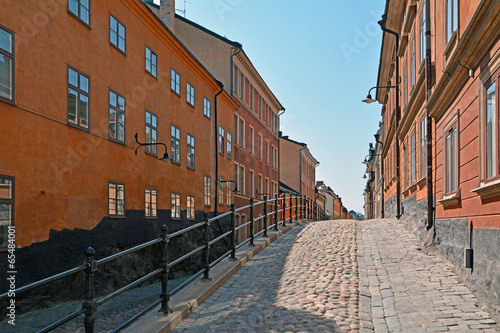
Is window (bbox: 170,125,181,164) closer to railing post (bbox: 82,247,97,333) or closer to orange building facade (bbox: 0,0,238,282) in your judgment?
orange building facade (bbox: 0,0,238,282)

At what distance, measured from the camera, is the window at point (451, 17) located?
8297mm

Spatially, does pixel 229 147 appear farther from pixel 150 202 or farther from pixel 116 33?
pixel 116 33

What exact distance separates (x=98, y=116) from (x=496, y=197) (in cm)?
1044

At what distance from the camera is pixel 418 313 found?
233 inches

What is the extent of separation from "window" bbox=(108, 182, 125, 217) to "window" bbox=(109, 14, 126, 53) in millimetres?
4146

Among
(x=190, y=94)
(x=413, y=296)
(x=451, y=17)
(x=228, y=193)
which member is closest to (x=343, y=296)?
(x=413, y=296)

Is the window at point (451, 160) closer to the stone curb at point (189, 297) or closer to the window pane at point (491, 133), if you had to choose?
the window pane at point (491, 133)

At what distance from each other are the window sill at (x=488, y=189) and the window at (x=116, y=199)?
1004 centimetres

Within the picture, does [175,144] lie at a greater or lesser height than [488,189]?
greater

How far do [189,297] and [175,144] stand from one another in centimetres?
1298

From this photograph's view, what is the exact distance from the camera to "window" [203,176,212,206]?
2311 cm

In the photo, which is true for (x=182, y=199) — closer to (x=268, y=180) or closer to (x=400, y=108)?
(x=400, y=108)

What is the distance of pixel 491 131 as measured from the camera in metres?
6.02

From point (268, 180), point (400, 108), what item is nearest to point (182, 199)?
point (400, 108)
